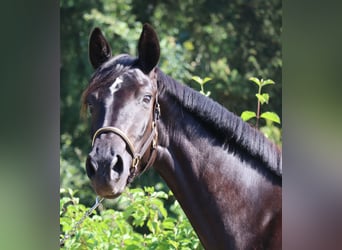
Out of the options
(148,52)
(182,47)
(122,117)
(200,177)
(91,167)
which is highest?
(148,52)

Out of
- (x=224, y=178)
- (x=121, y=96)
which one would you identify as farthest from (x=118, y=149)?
(x=224, y=178)

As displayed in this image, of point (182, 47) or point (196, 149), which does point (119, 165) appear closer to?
point (196, 149)

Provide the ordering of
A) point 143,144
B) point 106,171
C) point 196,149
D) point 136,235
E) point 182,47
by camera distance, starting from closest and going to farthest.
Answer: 1. point 106,171
2. point 143,144
3. point 196,149
4. point 136,235
5. point 182,47

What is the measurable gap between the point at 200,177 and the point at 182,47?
13.2 feet

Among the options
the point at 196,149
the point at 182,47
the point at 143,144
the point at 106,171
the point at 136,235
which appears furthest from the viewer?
the point at 182,47

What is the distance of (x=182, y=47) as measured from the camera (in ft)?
19.9

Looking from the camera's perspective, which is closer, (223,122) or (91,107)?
(91,107)

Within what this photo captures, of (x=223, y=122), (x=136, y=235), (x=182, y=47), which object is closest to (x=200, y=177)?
(x=223, y=122)

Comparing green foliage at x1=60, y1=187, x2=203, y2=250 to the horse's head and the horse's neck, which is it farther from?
the horse's head

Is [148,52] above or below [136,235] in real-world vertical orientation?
above

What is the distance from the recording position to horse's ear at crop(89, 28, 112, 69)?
7.29 ft

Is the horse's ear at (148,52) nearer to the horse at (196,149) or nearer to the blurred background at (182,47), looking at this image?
the horse at (196,149)

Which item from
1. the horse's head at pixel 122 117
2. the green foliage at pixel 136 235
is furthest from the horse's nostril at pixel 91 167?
the green foliage at pixel 136 235

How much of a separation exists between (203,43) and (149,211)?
12.1 ft
